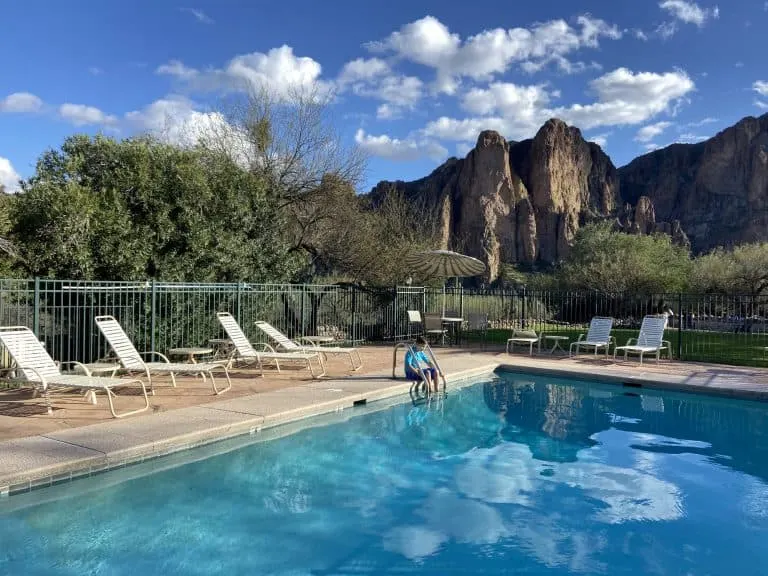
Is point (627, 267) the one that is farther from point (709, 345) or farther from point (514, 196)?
point (514, 196)

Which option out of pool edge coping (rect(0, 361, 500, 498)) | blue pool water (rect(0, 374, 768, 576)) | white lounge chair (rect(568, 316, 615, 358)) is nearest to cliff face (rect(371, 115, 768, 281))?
white lounge chair (rect(568, 316, 615, 358))

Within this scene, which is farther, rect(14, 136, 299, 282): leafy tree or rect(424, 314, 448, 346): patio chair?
rect(424, 314, 448, 346): patio chair

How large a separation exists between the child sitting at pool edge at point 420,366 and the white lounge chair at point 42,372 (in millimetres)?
3893

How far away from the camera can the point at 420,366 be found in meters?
8.88

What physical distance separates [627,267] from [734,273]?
543 centimetres

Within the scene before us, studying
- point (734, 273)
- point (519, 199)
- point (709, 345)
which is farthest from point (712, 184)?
point (709, 345)

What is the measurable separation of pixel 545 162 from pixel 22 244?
283 ft

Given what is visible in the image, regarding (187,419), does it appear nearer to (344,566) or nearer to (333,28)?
(344,566)

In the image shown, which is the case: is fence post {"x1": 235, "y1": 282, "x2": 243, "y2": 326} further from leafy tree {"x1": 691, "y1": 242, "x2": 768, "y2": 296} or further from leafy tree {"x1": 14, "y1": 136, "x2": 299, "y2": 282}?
leafy tree {"x1": 691, "y1": 242, "x2": 768, "y2": 296}

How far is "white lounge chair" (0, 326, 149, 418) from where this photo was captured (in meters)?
6.21

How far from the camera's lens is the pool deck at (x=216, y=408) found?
478 cm

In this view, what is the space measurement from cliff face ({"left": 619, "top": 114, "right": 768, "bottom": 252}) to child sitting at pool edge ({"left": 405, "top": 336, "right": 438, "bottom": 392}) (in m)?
81.0

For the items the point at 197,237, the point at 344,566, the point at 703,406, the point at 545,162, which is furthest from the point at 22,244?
the point at 545,162

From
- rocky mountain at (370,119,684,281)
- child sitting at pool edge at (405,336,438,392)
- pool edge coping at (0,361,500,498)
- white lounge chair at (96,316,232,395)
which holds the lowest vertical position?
pool edge coping at (0,361,500,498)
